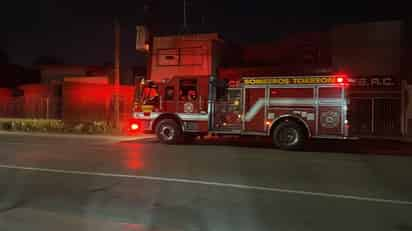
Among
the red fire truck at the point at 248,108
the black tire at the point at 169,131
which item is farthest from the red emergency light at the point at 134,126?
the black tire at the point at 169,131

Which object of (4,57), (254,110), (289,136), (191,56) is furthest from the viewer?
(4,57)

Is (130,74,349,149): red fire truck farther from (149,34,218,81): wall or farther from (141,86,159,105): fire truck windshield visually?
(149,34,218,81): wall

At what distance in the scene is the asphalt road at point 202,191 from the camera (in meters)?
6.21

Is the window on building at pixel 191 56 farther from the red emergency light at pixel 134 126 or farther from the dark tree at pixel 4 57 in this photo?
the dark tree at pixel 4 57

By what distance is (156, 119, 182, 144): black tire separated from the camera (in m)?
17.3

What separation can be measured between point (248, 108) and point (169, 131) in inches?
127

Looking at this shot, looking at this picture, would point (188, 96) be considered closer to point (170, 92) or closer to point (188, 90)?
point (188, 90)

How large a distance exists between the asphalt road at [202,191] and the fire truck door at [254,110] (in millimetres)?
2092

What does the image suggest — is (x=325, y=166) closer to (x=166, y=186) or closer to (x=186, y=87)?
(x=166, y=186)

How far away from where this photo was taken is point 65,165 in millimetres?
11367

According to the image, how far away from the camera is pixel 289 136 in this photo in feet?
51.2

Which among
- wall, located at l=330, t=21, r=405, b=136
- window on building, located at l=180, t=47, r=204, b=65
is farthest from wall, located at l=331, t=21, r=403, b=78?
window on building, located at l=180, t=47, r=204, b=65

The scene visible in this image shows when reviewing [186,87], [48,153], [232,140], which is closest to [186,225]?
[48,153]

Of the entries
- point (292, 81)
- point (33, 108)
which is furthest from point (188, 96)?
point (33, 108)
